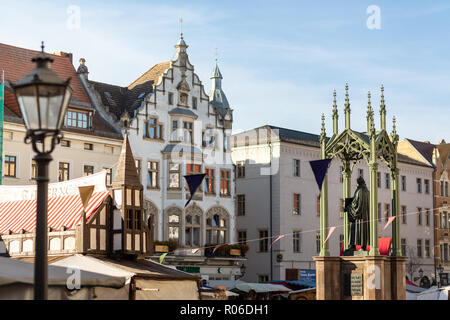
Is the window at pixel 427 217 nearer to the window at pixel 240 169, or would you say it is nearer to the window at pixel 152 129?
the window at pixel 240 169

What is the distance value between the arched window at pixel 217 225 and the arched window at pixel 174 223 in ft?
7.17

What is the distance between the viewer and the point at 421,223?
62438 millimetres

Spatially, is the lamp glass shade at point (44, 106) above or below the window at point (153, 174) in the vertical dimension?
below

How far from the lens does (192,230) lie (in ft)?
144

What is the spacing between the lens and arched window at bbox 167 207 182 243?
140 feet

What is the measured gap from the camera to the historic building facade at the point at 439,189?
63.4 meters

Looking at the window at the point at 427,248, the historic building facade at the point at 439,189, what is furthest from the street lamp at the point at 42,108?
the historic building facade at the point at 439,189

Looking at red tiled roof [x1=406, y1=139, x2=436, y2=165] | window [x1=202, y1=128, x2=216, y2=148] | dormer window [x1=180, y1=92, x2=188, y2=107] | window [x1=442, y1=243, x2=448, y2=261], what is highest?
dormer window [x1=180, y1=92, x2=188, y2=107]

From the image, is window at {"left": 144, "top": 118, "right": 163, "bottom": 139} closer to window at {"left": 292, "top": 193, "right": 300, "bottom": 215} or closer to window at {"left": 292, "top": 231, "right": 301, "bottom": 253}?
window at {"left": 292, "top": 193, "right": 300, "bottom": 215}

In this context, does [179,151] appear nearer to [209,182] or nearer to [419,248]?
[209,182]

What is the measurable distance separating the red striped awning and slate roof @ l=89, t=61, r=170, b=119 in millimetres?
18144

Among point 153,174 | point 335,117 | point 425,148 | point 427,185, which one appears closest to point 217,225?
point 153,174

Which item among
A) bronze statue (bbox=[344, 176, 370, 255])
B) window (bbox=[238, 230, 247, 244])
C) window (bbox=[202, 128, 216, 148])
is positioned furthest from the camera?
window (bbox=[238, 230, 247, 244])

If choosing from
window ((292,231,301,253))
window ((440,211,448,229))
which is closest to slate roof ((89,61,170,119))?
window ((292,231,301,253))
